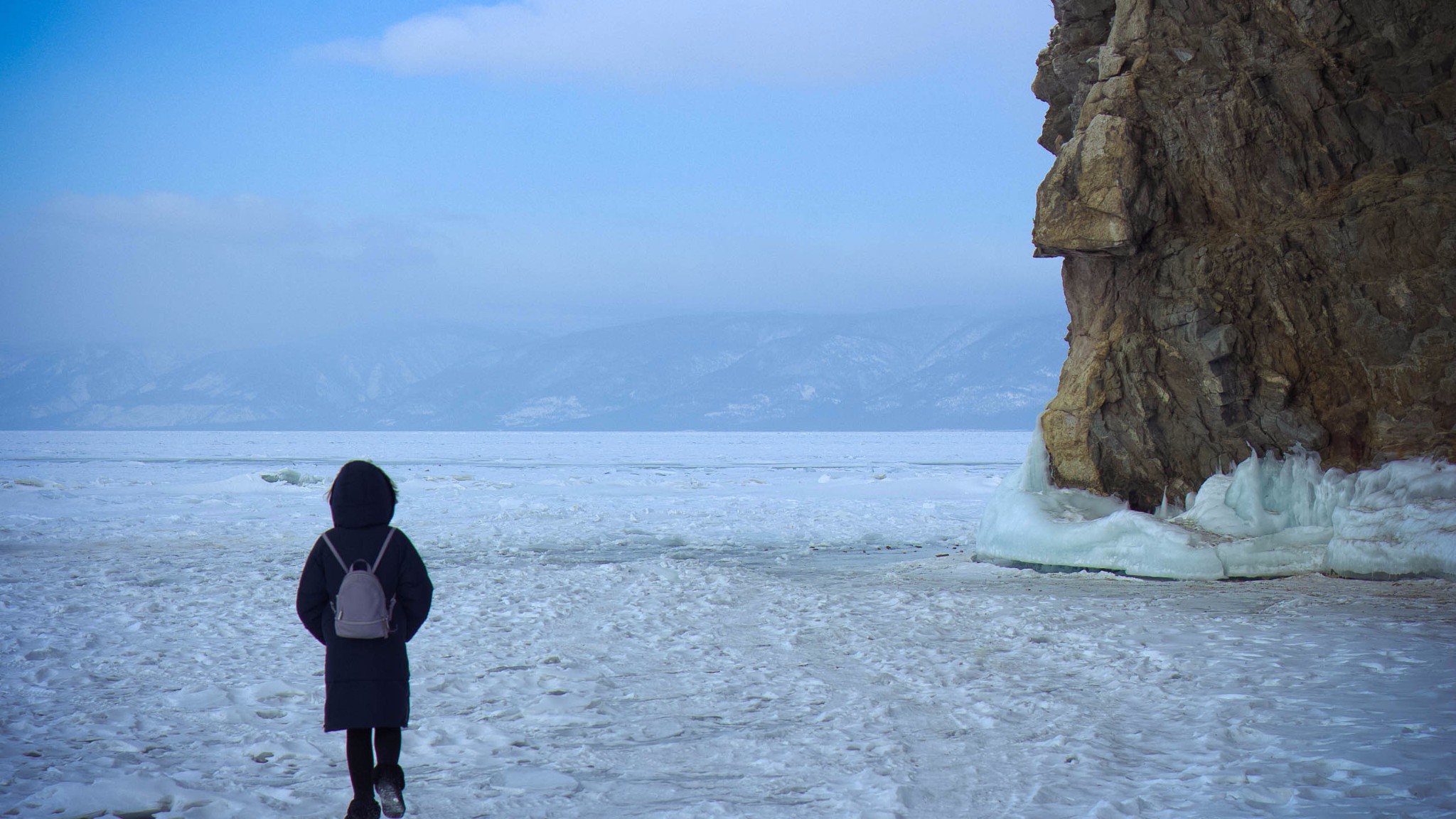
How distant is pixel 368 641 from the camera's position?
434 cm

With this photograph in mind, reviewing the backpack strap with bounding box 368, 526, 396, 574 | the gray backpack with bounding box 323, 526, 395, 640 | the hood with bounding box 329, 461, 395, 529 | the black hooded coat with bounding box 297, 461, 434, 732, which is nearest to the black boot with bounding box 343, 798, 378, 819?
the black hooded coat with bounding box 297, 461, 434, 732

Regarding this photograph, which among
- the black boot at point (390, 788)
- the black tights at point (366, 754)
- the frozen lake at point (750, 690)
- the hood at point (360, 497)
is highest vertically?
the hood at point (360, 497)

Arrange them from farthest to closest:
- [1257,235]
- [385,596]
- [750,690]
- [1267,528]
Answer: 1. [1257,235]
2. [1267,528]
3. [750,690]
4. [385,596]

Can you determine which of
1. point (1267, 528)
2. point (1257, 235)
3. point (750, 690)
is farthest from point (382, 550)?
point (1257, 235)

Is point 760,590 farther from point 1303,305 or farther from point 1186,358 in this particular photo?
point 1303,305

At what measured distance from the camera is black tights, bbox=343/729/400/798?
434 cm

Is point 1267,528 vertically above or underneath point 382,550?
underneath

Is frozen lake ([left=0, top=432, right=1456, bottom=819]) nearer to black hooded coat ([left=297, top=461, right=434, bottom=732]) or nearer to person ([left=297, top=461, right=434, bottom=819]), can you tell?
person ([left=297, top=461, right=434, bottom=819])

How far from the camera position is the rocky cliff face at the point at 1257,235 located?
11.8m

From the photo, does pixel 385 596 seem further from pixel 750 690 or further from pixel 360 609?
pixel 750 690

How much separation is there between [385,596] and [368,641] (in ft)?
0.63

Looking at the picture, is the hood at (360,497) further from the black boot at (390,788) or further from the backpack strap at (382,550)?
the black boot at (390,788)

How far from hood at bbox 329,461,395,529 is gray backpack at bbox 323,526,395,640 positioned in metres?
0.22

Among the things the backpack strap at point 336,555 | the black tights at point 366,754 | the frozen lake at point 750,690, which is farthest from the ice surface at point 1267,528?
the backpack strap at point 336,555
